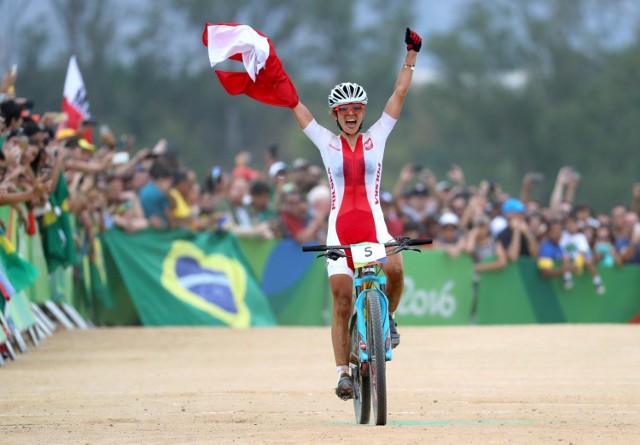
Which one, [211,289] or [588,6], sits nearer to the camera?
[211,289]

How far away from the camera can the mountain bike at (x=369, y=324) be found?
10.3 meters

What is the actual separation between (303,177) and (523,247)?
11.3 ft

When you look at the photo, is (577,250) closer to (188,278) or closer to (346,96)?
(188,278)

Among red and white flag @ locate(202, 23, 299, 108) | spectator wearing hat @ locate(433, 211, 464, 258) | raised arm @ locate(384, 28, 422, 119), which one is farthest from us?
spectator wearing hat @ locate(433, 211, 464, 258)

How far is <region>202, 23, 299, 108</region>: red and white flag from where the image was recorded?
11875 mm

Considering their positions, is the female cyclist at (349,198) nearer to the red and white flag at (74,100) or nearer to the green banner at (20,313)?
the green banner at (20,313)

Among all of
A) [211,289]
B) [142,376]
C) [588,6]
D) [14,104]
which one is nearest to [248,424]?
[142,376]

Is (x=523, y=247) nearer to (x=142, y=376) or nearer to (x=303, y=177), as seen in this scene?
(x=303, y=177)

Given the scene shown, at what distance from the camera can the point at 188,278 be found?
790 inches

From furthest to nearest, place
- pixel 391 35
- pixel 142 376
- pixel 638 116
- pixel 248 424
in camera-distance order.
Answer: pixel 391 35
pixel 638 116
pixel 142 376
pixel 248 424

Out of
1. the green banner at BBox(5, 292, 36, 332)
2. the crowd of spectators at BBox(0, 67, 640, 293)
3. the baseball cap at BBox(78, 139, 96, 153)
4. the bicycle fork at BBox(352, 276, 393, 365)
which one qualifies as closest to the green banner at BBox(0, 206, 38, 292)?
the green banner at BBox(5, 292, 36, 332)

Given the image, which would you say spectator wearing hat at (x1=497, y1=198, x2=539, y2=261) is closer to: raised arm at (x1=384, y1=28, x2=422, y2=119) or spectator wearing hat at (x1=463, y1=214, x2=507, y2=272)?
spectator wearing hat at (x1=463, y1=214, x2=507, y2=272)

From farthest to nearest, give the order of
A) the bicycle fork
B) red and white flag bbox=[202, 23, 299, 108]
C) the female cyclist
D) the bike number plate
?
red and white flag bbox=[202, 23, 299, 108], the female cyclist, the bike number plate, the bicycle fork

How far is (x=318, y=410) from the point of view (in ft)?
39.1
